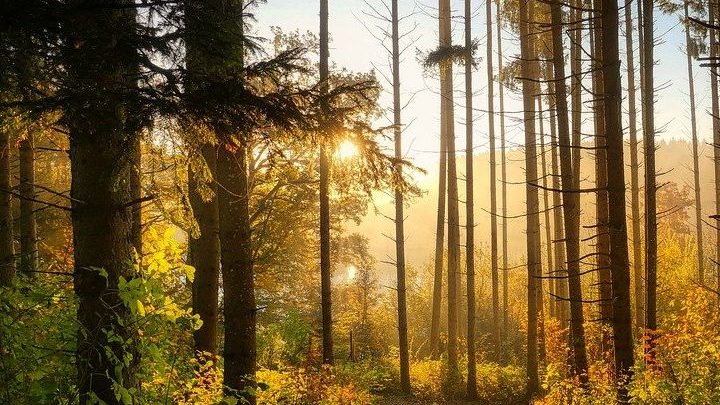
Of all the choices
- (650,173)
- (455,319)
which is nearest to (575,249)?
(650,173)

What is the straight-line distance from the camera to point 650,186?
35.4 feet

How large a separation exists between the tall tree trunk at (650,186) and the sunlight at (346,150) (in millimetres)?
9068

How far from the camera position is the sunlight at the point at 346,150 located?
154 inches

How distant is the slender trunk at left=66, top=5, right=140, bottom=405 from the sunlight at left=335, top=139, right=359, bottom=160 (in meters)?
1.60

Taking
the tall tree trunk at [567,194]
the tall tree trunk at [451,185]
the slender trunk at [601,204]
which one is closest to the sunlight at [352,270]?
the tall tree trunk at [451,185]

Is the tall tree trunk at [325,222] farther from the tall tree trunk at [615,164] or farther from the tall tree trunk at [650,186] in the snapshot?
the tall tree trunk at [650,186]

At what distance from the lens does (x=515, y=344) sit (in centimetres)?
2111

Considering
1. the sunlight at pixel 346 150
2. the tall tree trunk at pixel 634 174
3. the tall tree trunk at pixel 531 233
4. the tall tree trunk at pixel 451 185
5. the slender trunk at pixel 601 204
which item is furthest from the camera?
the tall tree trunk at pixel 634 174

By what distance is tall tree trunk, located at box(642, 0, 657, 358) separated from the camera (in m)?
10.8

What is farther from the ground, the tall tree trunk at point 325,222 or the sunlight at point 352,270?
the tall tree trunk at point 325,222

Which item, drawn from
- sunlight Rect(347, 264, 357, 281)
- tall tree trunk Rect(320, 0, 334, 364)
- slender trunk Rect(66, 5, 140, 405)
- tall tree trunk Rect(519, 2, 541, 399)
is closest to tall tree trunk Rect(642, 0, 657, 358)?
tall tree trunk Rect(519, 2, 541, 399)

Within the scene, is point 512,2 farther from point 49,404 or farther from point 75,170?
point 49,404

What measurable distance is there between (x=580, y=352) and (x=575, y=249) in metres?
1.92

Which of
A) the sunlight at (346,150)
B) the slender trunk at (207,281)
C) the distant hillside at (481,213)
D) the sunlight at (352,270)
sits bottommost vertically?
the sunlight at (352,270)
